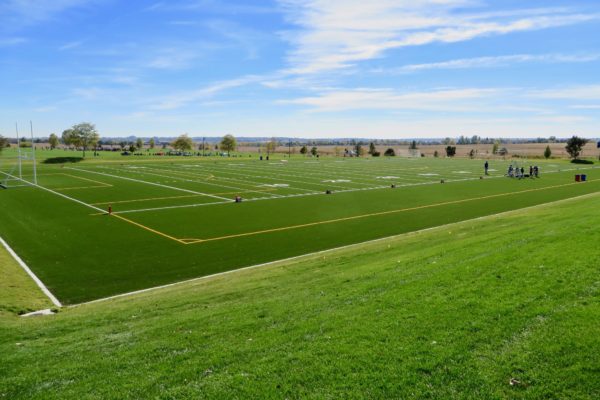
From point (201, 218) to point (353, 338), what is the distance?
2116 cm

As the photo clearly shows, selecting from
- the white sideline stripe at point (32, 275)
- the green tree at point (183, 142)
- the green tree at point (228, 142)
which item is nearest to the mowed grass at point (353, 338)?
the white sideline stripe at point (32, 275)

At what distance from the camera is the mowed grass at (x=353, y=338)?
6.41 meters

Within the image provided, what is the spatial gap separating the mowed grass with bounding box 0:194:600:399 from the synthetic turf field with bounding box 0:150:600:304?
4.95 metres

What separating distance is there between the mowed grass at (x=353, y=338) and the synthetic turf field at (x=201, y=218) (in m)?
4.95

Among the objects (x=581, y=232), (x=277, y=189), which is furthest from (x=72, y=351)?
(x=277, y=189)

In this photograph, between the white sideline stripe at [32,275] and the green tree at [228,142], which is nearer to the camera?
the white sideline stripe at [32,275]

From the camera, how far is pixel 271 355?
7453mm

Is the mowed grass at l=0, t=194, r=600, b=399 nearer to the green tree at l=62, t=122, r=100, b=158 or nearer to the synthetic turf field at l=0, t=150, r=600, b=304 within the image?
the synthetic turf field at l=0, t=150, r=600, b=304

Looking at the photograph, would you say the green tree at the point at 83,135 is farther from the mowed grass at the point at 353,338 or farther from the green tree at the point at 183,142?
the mowed grass at the point at 353,338

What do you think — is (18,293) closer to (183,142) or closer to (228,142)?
(228,142)

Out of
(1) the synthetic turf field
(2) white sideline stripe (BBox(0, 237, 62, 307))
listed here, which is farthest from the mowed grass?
(1) the synthetic turf field

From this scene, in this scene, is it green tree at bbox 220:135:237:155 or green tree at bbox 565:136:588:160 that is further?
green tree at bbox 220:135:237:155

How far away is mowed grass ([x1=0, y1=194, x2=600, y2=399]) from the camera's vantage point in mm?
6406

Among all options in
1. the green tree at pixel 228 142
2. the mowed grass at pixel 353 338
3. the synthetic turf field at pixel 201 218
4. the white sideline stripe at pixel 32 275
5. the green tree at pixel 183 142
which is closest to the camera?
the mowed grass at pixel 353 338
